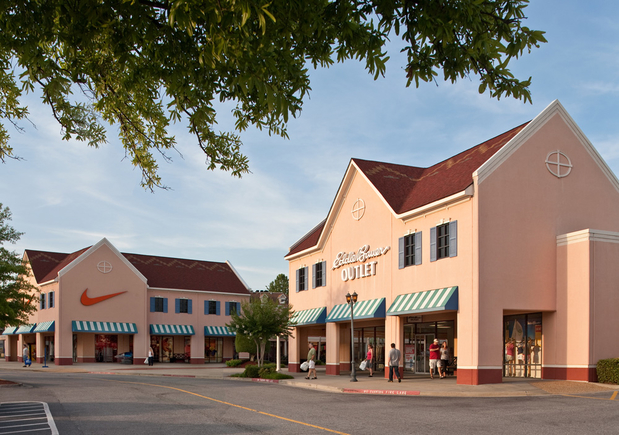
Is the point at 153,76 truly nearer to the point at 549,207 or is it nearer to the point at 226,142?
the point at 226,142

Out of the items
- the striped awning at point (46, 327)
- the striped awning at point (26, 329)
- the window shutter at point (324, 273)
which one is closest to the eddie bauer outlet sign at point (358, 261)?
the window shutter at point (324, 273)

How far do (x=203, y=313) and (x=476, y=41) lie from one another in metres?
53.8

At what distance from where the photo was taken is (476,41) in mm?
6742

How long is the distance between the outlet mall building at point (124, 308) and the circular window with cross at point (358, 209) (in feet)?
90.1

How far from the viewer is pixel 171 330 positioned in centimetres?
5494

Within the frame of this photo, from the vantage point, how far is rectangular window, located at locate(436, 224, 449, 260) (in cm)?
2528

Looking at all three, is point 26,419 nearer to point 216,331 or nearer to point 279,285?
point 216,331

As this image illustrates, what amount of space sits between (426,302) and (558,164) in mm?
7949

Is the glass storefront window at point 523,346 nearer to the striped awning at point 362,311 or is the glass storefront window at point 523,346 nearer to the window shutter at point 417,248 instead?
the window shutter at point 417,248

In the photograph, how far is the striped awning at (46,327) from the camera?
49219mm

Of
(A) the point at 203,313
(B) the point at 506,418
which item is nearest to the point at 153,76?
(B) the point at 506,418

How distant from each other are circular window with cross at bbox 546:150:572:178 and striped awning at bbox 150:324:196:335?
3881 centimetres

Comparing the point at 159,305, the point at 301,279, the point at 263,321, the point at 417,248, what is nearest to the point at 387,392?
the point at 417,248

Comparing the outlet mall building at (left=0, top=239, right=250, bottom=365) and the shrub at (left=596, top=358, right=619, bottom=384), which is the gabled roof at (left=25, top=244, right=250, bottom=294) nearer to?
the outlet mall building at (left=0, top=239, right=250, bottom=365)
